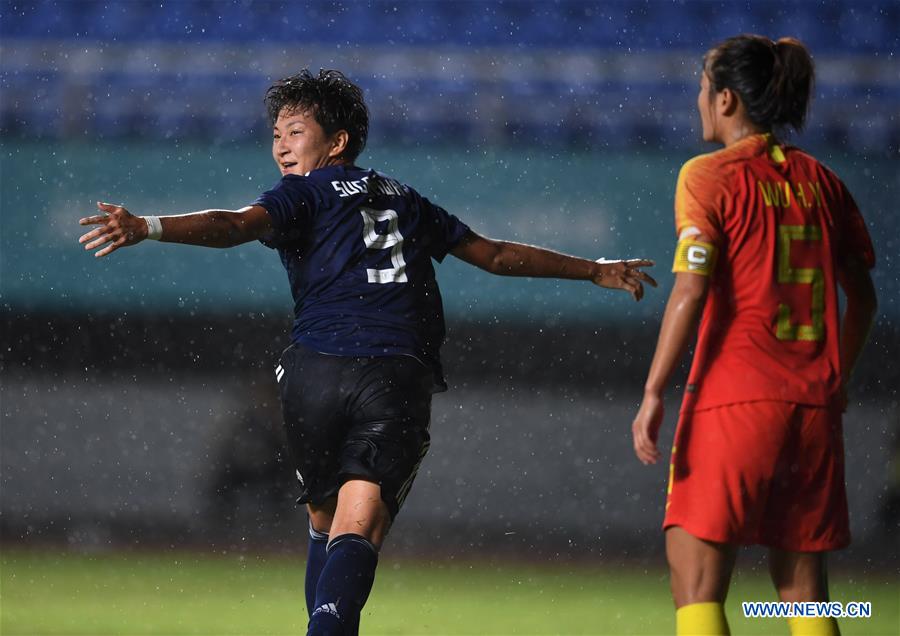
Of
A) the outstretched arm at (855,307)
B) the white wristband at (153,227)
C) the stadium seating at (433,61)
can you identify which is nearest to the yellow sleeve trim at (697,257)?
the outstretched arm at (855,307)

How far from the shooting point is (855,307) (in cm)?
265

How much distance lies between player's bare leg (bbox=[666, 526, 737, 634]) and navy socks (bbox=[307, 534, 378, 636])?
729 mm

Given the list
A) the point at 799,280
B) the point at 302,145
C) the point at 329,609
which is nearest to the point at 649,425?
the point at 799,280

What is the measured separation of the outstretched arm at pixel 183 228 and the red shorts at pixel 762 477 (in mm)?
1113

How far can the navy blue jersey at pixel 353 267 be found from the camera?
121 inches

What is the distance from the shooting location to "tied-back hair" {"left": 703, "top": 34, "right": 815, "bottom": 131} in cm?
251

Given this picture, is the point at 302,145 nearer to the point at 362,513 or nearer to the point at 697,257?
the point at 362,513

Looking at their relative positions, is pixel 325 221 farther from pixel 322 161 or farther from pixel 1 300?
pixel 1 300

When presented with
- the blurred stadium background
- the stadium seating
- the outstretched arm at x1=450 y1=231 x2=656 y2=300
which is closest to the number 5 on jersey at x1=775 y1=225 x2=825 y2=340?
the outstretched arm at x1=450 y1=231 x2=656 y2=300

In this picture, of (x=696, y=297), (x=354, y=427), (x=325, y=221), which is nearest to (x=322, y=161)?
(x=325, y=221)

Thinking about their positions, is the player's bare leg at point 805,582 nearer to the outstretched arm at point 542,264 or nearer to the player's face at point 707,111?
the player's face at point 707,111

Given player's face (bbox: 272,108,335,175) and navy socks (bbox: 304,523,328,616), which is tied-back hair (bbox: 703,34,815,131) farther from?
navy socks (bbox: 304,523,328,616)

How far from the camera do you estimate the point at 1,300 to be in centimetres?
702

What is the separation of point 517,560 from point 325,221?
365 centimetres
